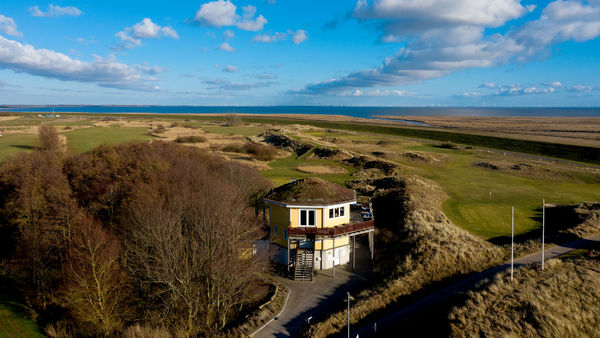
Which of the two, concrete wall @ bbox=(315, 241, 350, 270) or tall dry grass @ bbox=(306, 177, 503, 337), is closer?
tall dry grass @ bbox=(306, 177, 503, 337)

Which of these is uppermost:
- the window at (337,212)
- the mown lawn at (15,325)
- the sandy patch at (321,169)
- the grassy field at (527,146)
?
the grassy field at (527,146)

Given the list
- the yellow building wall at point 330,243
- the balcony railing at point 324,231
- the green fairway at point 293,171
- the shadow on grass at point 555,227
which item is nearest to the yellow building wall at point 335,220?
the balcony railing at point 324,231

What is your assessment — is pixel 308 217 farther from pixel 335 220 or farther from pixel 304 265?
pixel 304 265

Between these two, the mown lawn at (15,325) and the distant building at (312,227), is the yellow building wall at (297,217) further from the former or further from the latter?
the mown lawn at (15,325)

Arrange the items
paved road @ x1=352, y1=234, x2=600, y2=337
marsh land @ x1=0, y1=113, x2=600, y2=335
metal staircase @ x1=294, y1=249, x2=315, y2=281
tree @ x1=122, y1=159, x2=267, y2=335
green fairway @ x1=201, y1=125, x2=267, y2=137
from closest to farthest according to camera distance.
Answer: paved road @ x1=352, y1=234, x2=600, y2=337, tree @ x1=122, y1=159, x2=267, y2=335, marsh land @ x1=0, y1=113, x2=600, y2=335, metal staircase @ x1=294, y1=249, x2=315, y2=281, green fairway @ x1=201, y1=125, x2=267, y2=137

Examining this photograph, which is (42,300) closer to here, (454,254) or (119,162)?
(119,162)

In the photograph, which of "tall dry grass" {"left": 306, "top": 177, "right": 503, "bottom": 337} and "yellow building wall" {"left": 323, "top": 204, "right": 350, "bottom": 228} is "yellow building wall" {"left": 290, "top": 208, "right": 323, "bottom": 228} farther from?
"tall dry grass" {"left": 306, "top": 177, "right": 503, "bottom": 337}

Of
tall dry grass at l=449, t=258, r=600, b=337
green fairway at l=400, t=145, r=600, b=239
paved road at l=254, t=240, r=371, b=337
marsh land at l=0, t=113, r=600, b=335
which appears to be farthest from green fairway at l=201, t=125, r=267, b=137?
tall dry grass at l=449, t=258, r=600, b=337

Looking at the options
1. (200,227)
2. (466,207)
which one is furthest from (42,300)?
(466,207)
